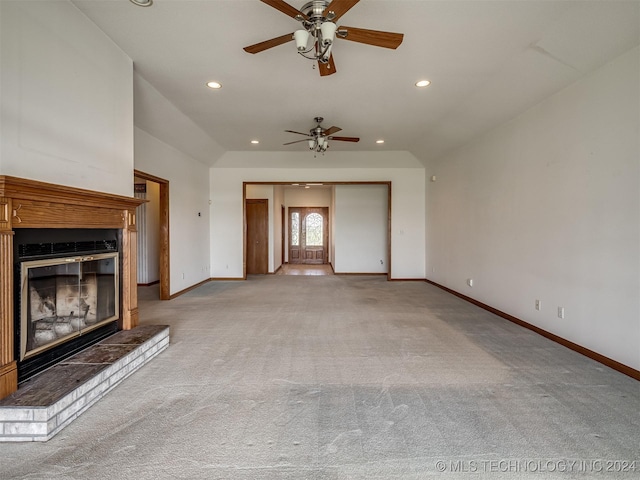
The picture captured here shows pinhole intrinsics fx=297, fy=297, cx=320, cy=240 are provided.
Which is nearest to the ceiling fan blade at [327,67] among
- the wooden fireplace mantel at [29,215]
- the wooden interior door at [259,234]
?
the wooden fireplace mantel at [29,215]

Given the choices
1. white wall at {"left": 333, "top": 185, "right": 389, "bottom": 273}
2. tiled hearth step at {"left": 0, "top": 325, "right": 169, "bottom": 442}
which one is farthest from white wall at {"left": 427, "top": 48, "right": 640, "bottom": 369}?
tiled hearth step at {"left": 0, "top": 325, "right": 169, "bottom": 442}

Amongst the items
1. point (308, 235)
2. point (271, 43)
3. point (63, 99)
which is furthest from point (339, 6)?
point (308, 235)

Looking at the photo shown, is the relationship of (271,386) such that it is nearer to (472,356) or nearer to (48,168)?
(472,356)

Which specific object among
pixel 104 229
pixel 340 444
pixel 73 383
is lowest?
pixel 340 444

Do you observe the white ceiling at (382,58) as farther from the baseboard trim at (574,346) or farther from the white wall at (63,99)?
the baseboard trim at (574,346)

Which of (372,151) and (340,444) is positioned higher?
(372,151)

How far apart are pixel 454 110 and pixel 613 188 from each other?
7.33 feet

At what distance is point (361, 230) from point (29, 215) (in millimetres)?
7238

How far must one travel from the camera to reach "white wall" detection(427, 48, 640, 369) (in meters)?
2.47

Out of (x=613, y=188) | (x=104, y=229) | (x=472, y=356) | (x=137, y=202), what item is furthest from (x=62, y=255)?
(x=613, y=188)

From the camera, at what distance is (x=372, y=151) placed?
6477 mm

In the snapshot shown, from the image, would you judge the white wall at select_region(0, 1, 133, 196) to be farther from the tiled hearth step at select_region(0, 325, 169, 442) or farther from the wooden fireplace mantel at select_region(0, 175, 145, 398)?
the tiled hearth step at select_region(0, 325, 169, 442)

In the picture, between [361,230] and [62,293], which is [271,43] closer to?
[62,293]

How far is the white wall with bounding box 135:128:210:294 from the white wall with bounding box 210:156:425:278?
305mm
